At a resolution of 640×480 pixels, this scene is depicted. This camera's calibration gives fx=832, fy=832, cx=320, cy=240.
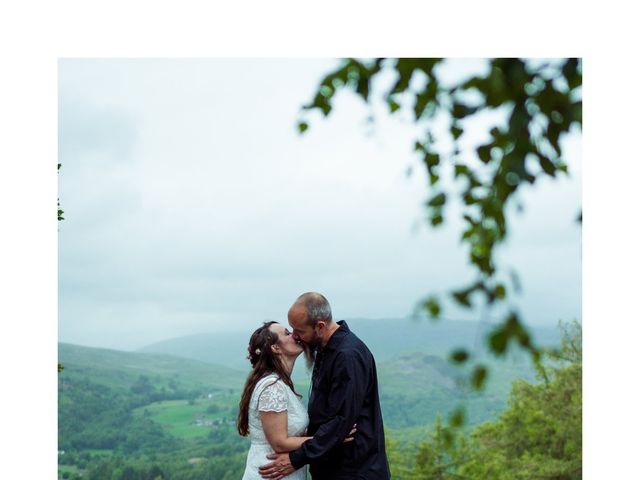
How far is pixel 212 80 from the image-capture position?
19719mm

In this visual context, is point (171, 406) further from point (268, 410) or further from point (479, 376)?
point (479, 376)

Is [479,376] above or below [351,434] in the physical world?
above

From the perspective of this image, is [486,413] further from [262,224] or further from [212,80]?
[212,80]

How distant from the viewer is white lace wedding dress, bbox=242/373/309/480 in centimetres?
283

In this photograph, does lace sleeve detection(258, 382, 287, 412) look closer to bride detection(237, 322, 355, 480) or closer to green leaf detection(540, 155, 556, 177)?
bride detection(237, 322, 355, 480)

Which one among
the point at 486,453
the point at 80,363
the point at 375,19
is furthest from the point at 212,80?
the point at 375,19

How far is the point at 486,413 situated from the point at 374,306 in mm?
6446

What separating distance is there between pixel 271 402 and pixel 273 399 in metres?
0.01

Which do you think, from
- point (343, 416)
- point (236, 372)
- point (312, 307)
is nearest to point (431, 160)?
point (312, 307)

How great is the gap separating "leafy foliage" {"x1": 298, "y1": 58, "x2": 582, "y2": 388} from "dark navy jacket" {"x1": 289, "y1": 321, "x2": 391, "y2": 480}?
3.29ft

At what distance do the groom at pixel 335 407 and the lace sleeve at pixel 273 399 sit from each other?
0.44 ft

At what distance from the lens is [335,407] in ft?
9.21

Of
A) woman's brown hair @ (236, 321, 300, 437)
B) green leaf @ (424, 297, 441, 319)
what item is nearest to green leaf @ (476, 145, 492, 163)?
green leaf @ (424, 297, 441, 319)
